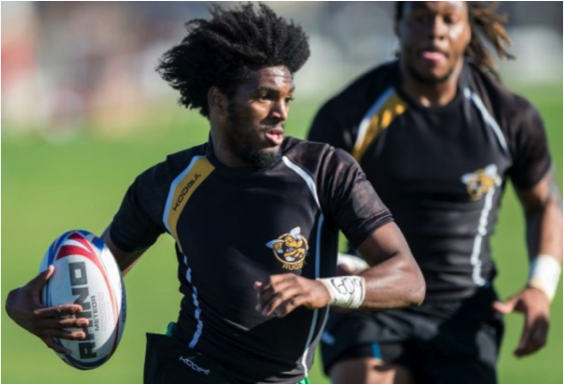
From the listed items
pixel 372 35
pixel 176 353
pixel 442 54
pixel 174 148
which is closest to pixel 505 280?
pixel 442 54

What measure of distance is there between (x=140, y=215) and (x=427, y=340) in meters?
1.76

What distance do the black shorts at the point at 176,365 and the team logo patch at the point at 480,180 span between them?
77.8 inches

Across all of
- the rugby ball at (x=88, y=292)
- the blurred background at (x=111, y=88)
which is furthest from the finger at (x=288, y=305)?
the blurred background at (x=111, y=88)

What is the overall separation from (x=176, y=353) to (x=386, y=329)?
4.80 feet

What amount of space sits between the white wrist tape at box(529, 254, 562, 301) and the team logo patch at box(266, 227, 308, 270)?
6.15 feet

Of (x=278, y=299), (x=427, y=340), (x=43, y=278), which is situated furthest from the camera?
(x=427, y=340)

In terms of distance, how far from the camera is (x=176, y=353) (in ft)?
17.5

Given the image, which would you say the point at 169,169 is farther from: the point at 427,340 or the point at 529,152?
the point at 529,152

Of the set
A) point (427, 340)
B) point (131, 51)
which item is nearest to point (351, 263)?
point (427, 340)

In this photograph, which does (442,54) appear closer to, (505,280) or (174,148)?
(505,280)

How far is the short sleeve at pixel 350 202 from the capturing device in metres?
5.04

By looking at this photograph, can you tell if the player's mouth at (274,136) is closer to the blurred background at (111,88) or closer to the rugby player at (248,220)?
the rugby player at (248,220)

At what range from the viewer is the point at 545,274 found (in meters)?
6.65

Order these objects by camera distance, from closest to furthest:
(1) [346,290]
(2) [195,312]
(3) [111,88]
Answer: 1. (1) [346,290]
2. (2) [195,312]
3. (3) [111,88]
